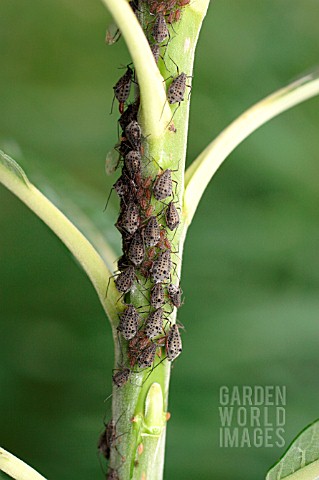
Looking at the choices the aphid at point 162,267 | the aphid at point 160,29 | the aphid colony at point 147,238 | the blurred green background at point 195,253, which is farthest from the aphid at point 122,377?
the blurred green background at point 195,253

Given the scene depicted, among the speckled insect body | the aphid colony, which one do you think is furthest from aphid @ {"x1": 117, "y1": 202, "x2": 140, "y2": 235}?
the speckled insect body

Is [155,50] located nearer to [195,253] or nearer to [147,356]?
[147,356]

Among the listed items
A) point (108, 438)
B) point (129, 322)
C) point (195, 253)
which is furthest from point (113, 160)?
point (195, 253)

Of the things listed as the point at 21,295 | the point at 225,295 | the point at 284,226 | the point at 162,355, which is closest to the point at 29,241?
the point at 21,295

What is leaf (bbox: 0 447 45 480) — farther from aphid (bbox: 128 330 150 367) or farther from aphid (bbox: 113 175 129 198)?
aphid (bbox: 113 175 129 198)

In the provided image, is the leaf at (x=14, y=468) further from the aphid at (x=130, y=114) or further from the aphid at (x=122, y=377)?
the aphid at (x=130, y=114)

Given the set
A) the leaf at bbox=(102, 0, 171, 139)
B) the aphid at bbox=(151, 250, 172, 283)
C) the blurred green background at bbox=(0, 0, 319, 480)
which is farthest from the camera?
the blurred green background at bbox=(0, 0, 319, 480)
